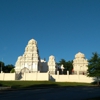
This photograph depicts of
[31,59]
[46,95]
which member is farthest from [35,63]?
[46,95]

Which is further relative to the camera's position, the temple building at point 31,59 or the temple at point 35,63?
the temple at point 35,63

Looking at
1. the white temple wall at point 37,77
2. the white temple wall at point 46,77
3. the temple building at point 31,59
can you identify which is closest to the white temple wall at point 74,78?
the white temple wall at point 46,77

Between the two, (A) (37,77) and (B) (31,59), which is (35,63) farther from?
(A) (37,77)

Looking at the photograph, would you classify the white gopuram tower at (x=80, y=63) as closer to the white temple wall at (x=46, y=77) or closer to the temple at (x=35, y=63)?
the temple at (x=35, y=63)

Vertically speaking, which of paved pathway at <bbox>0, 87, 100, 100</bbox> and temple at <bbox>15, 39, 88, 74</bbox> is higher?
temple at <bbox>15, 39, 88, 74</bbox>

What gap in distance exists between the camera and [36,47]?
84688 millimetres

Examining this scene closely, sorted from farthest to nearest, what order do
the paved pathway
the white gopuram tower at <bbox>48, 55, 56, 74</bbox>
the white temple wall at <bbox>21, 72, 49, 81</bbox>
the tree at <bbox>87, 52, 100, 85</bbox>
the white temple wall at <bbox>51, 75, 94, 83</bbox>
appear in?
the white gopuram tower at <bbox>48, 55, 56, 74</bbox>
the white temple wall at <bbox>21, 72, 49, 81</bbox>
the white temple wall at <bbox>51, 75, 94, 83</bbox>
the tree at <bbox>87, 52, 100, 85</bbox>
the paved pathway

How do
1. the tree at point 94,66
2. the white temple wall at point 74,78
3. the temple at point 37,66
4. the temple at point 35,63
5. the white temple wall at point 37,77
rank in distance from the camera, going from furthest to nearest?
A: the temple at point 35,63 → the temple at point 37,66 → the white temple wall at point 37,77 → the white temple wall at point 74,78 → the tree at point 94,66

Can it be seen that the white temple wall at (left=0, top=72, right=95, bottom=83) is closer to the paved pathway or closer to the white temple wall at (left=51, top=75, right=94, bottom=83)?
the white temple wall at (left=51, top=75, right=94, bottom=83)

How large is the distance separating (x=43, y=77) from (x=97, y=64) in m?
16.7

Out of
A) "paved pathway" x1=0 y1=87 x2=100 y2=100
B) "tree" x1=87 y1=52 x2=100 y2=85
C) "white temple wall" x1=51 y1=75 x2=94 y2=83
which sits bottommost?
"paved pathway" x1=0 y1=87 x2=100 y2=100

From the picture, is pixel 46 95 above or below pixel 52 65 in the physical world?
below

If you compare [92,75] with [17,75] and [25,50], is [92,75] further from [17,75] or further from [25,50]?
[25,50]

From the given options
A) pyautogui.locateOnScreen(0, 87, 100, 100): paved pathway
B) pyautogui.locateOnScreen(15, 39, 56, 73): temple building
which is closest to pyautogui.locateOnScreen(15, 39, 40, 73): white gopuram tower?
pyautogui.locateOnScreen(15, 39, 56, 73): temple building
